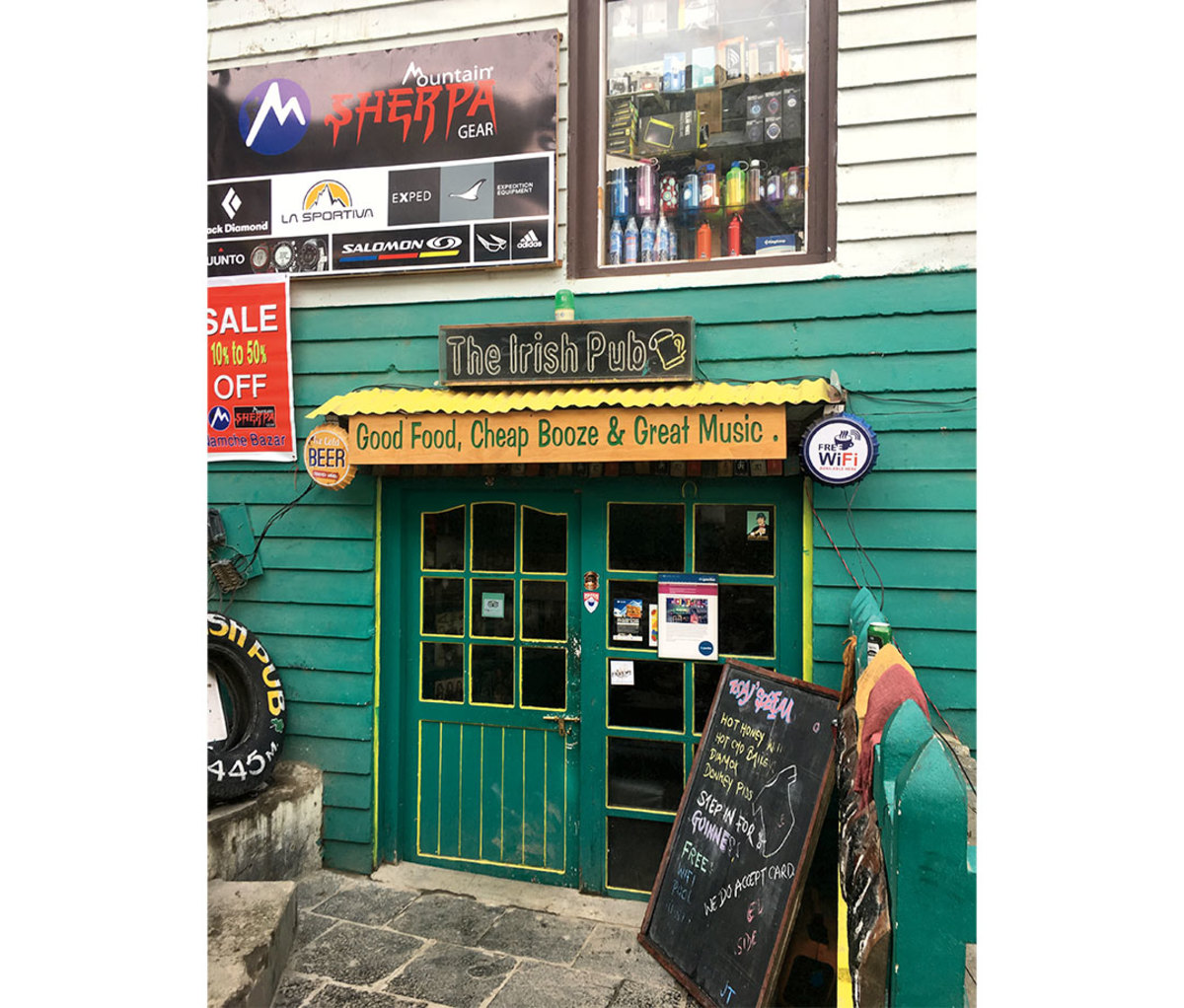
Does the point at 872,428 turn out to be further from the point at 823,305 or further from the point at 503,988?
the point at 503,988

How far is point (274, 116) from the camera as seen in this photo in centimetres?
501

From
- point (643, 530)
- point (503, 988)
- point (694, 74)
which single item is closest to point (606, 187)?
point (694, 74)

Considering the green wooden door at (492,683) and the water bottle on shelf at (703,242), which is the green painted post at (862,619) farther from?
the water bottle on shelf at (703,242)

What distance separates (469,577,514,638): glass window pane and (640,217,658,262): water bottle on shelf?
2126 millimetres

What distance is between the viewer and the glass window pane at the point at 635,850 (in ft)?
14.6

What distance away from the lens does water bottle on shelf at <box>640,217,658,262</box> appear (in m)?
4.63

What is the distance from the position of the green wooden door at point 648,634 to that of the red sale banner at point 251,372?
6.93 ft

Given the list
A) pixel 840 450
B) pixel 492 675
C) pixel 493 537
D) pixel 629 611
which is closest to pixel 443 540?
pixel 493 537

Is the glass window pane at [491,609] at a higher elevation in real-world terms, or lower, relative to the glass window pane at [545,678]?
higher

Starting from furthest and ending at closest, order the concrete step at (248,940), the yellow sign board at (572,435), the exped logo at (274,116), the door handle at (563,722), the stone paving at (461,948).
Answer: the exped logo at (274,116), the door handle at (563,722), the yellow sign board at (572,435), the stone paving at (461,948), the concrete step at (248,940)

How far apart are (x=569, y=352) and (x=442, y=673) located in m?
2.13

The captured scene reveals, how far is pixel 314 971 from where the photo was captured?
147 inches

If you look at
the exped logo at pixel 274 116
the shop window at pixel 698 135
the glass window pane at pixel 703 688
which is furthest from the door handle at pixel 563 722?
the exped logo at pixel 274 116

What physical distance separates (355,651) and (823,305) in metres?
3.46
